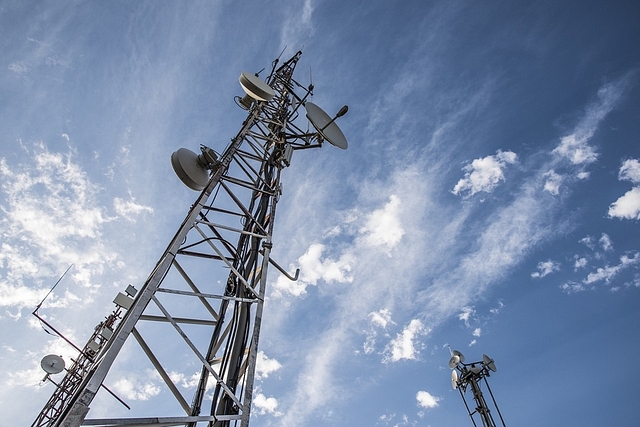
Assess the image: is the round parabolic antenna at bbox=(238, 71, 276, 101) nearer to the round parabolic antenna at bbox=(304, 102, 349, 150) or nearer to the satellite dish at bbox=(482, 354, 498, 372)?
the round parabolic antenna at bbox=(304, 102, 349, 150)

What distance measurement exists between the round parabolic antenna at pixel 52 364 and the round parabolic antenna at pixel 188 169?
1188 centimetres

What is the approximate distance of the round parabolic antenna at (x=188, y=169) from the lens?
Result: 5.57m

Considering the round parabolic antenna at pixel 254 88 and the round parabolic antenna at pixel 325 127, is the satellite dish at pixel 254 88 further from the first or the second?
the round parabolic antenna at pixel 325 127

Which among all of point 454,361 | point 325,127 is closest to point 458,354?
point 454,361

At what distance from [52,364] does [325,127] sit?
1348 cm

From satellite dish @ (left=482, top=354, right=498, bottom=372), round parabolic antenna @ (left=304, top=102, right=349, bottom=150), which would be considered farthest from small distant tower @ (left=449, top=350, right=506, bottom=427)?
round parabolic antenna @ (left=304, top=102, right=349, bottom=150)

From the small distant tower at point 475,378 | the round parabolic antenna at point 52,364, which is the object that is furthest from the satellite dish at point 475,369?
the round parabolic antenna at point 52,364

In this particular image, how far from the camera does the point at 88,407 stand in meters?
2.73

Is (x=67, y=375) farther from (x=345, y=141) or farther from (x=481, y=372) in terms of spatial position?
(x=481, y=372)

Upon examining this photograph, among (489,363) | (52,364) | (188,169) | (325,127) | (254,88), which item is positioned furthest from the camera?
(489,363)

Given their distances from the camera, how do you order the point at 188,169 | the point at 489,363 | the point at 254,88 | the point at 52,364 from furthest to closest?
the point at 489,363
the point at 52,364
the point at 254,88
the point at 188,169

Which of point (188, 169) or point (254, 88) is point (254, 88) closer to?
point (254, 88)

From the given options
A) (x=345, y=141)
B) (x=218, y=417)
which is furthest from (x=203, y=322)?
(x=345, y=141)

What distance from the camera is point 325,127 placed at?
692 cm
